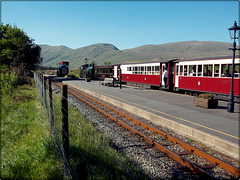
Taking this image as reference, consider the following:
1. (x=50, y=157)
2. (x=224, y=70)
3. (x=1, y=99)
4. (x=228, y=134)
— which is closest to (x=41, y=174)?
(x=50, y=157)

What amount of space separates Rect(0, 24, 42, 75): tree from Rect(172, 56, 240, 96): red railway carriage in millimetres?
28049

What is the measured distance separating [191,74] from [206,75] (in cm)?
159

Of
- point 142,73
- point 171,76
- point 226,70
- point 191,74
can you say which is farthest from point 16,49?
point 226,70

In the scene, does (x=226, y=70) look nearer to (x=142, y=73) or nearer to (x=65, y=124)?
(x=142, y=73)

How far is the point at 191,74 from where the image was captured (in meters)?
17.3

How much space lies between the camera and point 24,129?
8195 mm

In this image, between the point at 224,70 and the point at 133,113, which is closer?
the point at 133,113

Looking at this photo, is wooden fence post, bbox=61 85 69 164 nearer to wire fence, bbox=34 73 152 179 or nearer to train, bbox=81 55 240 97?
wire fence, bbox=34 73 152 179

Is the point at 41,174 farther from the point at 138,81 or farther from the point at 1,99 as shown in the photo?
the point at 138,81

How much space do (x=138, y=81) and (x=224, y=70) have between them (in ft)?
40.5

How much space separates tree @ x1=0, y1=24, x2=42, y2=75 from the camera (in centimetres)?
3956

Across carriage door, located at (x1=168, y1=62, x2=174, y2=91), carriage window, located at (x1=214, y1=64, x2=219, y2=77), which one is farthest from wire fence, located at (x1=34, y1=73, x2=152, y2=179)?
carriage door, located at (x1=168, y1=62, x2=174, y2=91)

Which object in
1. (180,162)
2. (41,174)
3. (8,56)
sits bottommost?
(180,162)

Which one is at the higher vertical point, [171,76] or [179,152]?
[171,76]
